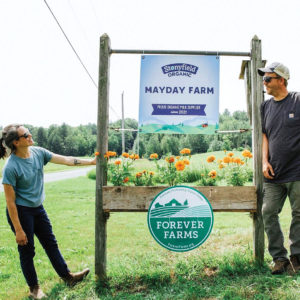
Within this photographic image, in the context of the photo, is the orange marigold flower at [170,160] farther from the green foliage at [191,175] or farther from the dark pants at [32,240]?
the dark pants at [32,240]

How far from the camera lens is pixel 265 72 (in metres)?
3.40

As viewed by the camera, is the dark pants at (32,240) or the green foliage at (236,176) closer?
the dark pants at (32,240)

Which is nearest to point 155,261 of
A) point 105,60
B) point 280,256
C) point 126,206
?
point 126,206

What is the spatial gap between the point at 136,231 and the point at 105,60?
3.63 m

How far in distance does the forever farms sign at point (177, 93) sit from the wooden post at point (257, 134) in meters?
0.42

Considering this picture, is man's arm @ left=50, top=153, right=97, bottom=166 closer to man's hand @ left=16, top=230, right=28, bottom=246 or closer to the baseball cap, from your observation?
man's hand @ left=16, top=230, right=28, bottom=246

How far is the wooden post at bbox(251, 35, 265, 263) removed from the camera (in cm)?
361

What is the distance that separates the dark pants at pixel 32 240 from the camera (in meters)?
3.14

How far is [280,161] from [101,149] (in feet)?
6.22

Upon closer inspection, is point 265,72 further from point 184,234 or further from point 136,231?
point 136,231

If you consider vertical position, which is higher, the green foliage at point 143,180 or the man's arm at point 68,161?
the man's arm at point 68,161

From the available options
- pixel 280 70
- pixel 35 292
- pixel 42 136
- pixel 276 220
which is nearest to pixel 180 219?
pixel 276 220

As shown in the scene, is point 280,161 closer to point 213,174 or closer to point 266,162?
point 266,162

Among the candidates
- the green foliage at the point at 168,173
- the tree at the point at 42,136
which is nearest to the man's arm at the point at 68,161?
the green foliage at the point at 168,173
